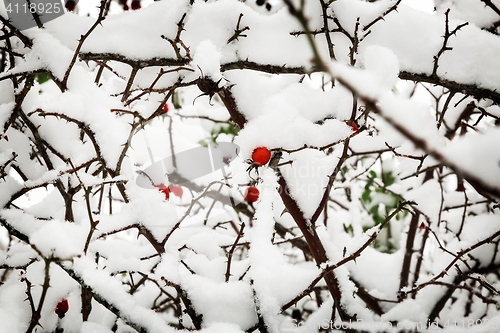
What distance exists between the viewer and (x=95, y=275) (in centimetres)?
86

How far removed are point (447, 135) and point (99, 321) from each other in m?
1.99

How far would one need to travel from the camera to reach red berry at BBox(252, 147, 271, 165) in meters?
0.99

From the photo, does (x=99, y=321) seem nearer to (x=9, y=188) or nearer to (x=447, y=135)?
(x=9, y=188)

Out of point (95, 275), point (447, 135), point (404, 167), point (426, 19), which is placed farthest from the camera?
point (404, 167)

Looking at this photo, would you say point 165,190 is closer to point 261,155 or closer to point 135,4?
point 261,155

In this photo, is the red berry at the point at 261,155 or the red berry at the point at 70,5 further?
the red berry at the point at 70,5

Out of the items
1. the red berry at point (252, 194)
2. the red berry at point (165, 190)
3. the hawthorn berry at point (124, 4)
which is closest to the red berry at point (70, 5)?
the hawthorn berry at point (124, 4)

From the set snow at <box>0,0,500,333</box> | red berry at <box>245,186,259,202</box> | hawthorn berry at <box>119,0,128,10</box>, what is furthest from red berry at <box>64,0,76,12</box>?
red berry at <box>245,186,259,202</box>

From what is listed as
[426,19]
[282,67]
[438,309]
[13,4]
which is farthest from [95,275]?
[438,309]

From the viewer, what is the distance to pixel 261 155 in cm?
99

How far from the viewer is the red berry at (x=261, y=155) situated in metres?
0.99

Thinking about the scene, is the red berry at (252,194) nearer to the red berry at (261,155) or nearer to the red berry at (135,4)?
the red berry at (261,155)

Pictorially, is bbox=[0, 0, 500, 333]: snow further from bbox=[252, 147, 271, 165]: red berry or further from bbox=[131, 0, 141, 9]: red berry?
bbox=[131, 0, 141, 9]: red berry

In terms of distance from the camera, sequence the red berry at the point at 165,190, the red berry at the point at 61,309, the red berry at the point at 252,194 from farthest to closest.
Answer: the red berry at the point at 165,190, the red berry at the point at 252,194, the red berry at the point at 61,309
